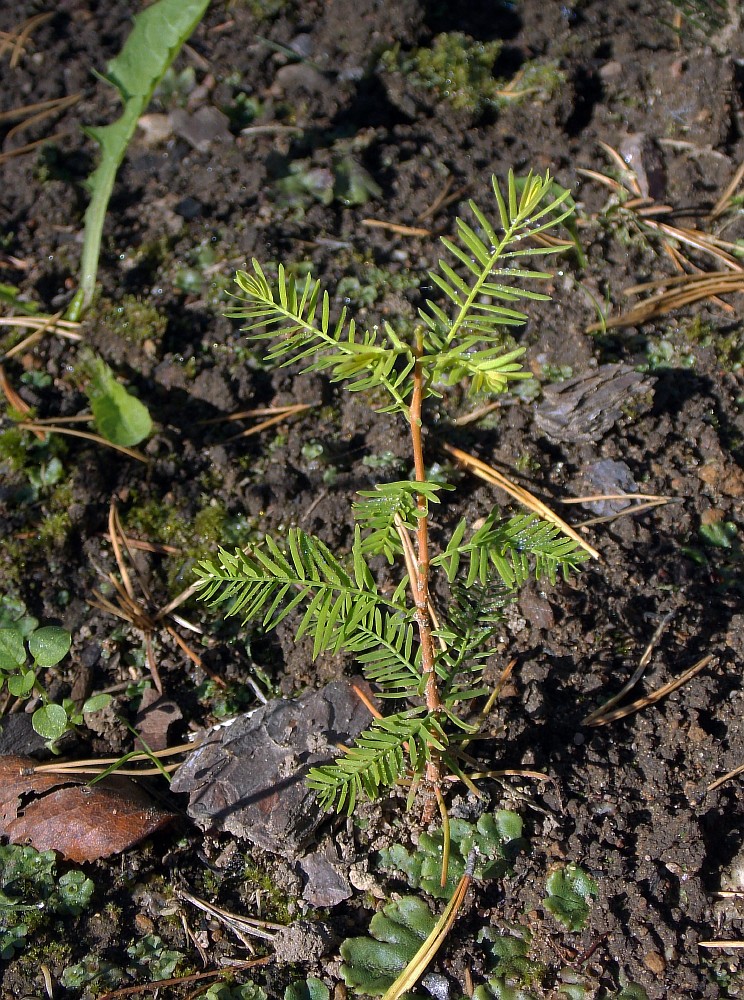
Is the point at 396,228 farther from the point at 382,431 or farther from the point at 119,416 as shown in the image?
the point at 119,416

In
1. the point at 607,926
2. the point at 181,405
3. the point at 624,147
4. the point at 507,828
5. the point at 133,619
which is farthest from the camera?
the point at 624,147

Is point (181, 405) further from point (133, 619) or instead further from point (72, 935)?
point (72, 935)

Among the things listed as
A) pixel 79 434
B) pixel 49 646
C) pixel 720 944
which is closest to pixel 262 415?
pixel 79 434

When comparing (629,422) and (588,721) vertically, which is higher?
(629,422)

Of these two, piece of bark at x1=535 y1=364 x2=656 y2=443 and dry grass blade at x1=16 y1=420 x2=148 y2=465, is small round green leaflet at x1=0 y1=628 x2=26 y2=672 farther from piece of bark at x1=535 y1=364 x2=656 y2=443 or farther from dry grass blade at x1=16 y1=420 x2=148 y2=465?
piece of bark at x1=535 y1=364 x2=656 y2=443

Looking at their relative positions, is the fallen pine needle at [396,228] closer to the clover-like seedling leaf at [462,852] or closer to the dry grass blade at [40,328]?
Answer: the dry grass blade at [40,328]

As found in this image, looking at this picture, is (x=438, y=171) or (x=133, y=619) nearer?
(x=133, y=619)

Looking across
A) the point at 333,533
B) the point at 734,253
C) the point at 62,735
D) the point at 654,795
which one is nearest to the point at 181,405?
the point at 333,533

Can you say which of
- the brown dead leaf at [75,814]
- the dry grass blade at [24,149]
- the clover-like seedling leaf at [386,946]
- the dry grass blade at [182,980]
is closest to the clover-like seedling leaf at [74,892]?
the brown dead leaf at [75,814]
